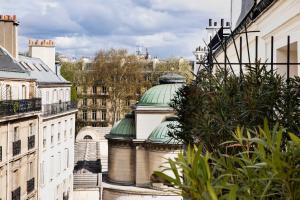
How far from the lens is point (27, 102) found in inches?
976

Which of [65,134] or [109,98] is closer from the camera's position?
[65,134]

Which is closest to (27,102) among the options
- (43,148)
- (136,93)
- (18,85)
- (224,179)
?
(18,85)

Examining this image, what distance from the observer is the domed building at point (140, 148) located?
2939 cm

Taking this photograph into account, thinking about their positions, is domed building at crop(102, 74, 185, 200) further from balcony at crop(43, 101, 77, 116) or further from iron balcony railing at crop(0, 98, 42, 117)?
iron balcony railing at crop(0, 98, 42, 117)

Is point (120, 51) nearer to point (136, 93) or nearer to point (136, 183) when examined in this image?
point (136, 93)

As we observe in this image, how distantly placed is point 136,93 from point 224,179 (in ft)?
213

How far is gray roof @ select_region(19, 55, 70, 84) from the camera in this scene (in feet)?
97.6

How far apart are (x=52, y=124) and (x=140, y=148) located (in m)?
5.09

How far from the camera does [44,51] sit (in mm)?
35188

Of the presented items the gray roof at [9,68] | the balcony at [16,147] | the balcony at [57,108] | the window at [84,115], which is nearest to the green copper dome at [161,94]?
the balcony at [57,108]

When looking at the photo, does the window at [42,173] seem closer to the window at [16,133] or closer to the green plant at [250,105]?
the window at [16,133]

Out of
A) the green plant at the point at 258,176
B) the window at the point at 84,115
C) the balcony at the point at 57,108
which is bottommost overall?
the window at the point at 84,115

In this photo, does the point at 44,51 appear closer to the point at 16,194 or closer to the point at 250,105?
the point at 16,194

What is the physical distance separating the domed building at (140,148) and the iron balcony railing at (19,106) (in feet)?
21.9
